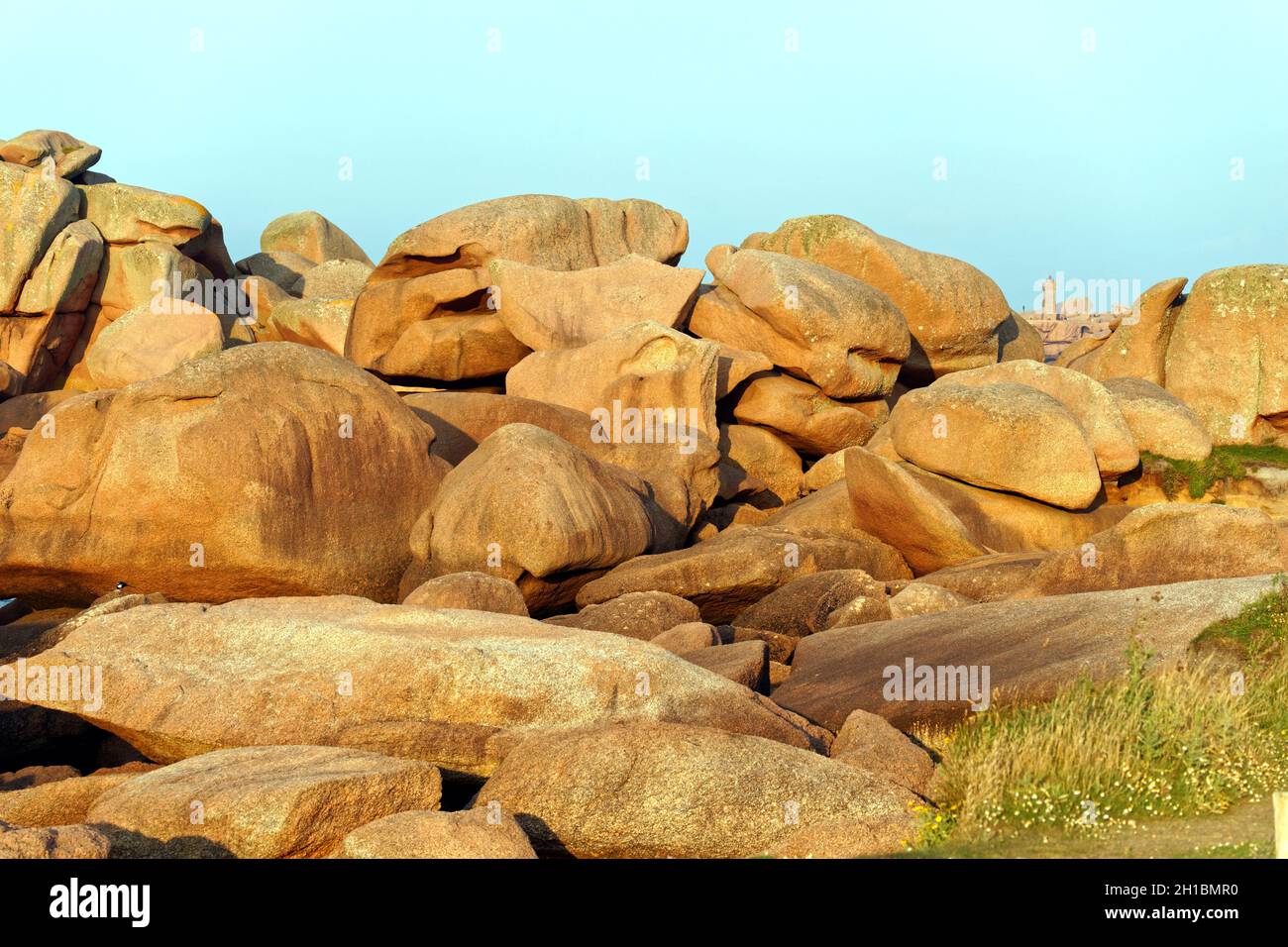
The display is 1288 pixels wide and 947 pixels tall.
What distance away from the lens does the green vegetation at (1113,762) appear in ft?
27.2

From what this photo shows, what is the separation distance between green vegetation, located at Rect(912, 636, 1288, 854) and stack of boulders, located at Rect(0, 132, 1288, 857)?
1.58 ft

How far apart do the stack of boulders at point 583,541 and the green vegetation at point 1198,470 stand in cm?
25

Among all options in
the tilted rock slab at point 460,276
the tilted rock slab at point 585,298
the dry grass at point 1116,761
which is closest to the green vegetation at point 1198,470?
the tilted rock slab at point 585,298

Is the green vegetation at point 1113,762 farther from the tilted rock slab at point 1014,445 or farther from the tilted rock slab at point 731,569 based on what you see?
the tilted rock slab at point 1014,445

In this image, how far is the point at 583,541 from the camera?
17.9m

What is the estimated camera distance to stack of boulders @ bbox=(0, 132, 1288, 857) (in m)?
9.03

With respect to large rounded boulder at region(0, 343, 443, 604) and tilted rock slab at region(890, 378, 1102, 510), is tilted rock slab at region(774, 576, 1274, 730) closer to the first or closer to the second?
large rounded boulder at region(0, 343, 443, 604)

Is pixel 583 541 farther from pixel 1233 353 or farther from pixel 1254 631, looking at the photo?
pixel 1233 353

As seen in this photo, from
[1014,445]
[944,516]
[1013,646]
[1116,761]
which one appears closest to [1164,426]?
[1014,445]

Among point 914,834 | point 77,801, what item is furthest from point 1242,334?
point 77,801

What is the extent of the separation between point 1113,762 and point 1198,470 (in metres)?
17.0

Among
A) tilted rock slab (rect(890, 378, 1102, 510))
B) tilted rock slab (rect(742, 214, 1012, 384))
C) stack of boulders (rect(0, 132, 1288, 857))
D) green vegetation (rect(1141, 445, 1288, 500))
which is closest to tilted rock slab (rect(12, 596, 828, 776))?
stack of boulders (rect(0, 132, 1288, 857))
